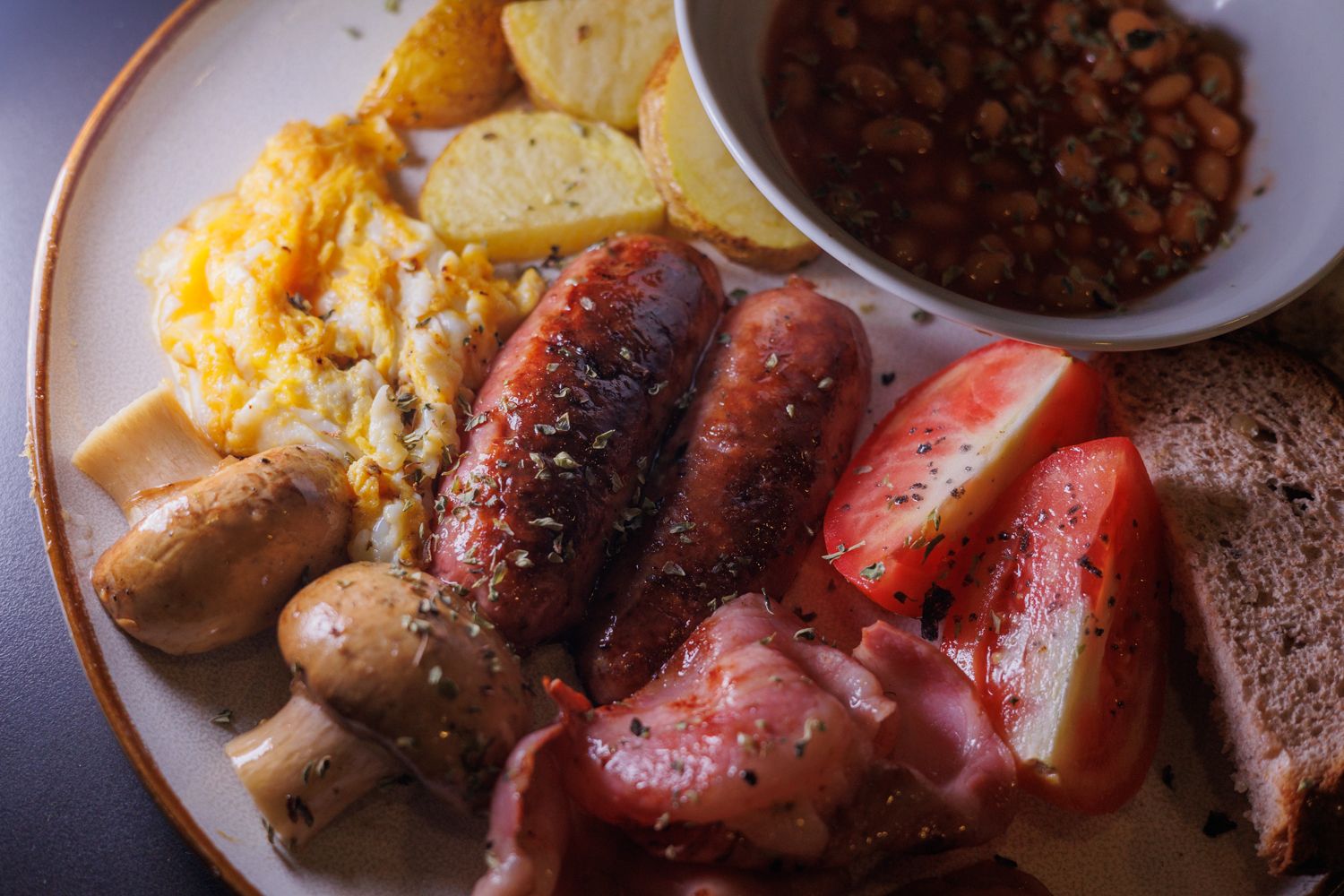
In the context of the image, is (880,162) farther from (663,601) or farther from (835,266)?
(663,601)

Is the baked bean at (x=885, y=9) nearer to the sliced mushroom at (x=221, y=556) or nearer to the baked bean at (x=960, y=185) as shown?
the baked bean at (x=960, y=185)

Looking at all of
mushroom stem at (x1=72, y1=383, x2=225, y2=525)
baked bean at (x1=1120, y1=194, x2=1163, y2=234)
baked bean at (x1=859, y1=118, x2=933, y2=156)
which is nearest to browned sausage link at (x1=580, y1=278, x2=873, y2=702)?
baked bean at (x1=859, y1=118, x2=933, y2=156)

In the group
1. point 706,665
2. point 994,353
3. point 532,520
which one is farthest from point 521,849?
point 994,353

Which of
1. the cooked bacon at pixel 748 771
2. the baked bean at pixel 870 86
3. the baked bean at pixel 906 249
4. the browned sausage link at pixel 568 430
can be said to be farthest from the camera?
the baked bean at pixel 870 86

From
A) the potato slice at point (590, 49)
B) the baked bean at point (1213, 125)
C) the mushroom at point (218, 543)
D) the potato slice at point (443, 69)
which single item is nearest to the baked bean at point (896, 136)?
the potato slice at point (590, 49)

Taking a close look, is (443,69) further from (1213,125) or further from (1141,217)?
(1213,125)

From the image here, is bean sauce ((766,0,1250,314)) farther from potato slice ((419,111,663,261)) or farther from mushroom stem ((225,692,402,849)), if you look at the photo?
mushroom stem ((225,692,402,849))

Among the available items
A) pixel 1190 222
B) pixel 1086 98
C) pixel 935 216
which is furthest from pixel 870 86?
A: pixel 1190 222
